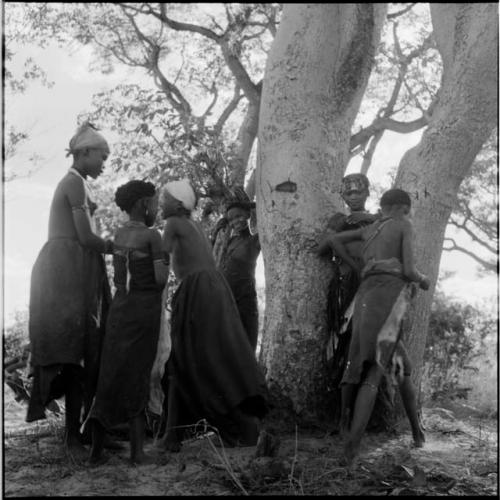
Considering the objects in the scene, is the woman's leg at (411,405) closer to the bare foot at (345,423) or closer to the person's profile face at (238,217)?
the bare foot at (345,423)

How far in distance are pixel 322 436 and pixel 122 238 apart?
210 centimetres

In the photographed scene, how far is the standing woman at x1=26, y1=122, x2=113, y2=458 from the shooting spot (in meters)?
4.95

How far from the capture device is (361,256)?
573cm

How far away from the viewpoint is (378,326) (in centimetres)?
523

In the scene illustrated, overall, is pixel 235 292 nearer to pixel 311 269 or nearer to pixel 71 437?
pixel 311 269

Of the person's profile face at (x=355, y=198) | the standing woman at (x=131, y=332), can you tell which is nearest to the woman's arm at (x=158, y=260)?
the standing woman at (x=131, y=332)

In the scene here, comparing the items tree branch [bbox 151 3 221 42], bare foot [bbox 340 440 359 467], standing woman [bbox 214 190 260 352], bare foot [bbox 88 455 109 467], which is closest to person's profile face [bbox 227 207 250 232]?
standing woman [bbox 214 190 260 352]

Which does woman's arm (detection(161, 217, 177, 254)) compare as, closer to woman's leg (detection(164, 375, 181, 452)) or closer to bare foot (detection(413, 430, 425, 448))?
woman's leg (detection(164, 375, 181, 452))

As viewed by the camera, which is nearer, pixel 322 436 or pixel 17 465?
pixel 17 465

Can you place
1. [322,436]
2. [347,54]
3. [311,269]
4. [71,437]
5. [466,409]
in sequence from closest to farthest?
[71,437]
[322,436]
[311,269]
[347,54]
[466,409]

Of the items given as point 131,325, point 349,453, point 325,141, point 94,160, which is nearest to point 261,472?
point 349,453

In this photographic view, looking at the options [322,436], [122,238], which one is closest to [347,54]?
[122,238]

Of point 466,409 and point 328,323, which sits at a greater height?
point 328,323

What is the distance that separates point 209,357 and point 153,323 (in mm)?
499
